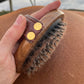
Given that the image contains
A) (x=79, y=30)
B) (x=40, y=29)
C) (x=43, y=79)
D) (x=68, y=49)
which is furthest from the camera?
(x=79, y=30)

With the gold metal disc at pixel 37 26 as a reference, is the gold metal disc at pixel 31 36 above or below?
below

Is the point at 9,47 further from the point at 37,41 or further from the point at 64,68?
the point at 64,68

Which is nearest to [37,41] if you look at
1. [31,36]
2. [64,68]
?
[31,36]

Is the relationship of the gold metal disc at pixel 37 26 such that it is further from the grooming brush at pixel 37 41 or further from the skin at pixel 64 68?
the skin at pixel 64 68

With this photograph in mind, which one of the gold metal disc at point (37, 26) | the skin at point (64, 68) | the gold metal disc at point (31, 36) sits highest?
A: the gold metal disc at point (37, 26)

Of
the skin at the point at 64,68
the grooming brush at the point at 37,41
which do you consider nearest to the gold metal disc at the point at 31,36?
the grooming brush at the point at 37,41

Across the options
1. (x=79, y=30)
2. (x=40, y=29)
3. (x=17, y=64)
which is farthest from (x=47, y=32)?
(x=79, y=30)

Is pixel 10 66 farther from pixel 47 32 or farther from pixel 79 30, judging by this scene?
pixel 79 30

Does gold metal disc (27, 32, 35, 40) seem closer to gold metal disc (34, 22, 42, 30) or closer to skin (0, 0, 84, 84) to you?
gold metal disc (34, 22, 42, 30)

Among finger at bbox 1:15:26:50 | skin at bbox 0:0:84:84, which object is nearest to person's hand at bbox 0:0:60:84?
finger at bbox 1:15:26:50

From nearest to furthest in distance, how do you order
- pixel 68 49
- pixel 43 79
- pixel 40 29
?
pixel 40 29, pixel 43 79, pixel 68 49
